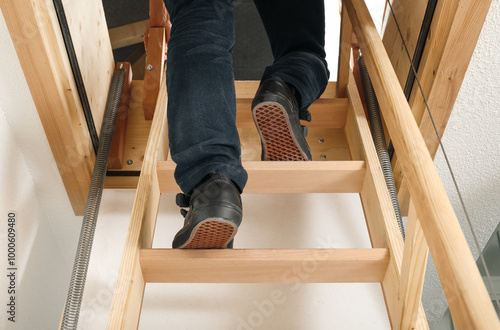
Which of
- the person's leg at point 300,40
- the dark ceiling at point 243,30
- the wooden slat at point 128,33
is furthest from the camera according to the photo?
the dark ceiling at point 243,30

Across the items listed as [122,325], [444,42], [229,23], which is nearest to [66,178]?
[122,325]

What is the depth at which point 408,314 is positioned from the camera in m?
1.01

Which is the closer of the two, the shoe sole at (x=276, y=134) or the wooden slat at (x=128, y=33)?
the shoe sole at (x=276, y=134)

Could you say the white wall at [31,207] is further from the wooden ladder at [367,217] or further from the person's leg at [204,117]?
the person's leg at [204,117]

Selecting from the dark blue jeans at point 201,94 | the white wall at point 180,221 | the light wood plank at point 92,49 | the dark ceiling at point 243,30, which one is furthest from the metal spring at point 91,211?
the dark ceiling at point 243,30

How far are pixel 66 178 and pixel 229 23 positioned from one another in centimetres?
88

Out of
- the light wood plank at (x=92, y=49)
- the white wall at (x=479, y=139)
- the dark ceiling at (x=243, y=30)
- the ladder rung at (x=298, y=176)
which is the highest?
the dark ceiling at (x=243, y=30)

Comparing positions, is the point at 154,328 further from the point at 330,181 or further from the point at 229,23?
the point at 229,23

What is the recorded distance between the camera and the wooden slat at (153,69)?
1.81 meters

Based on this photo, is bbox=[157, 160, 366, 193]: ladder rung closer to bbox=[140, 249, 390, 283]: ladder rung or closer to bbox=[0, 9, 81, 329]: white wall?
bbox=[140, 249, 390, 283]: ladder rung

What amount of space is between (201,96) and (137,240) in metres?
0.40

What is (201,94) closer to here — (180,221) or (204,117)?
(204,117)

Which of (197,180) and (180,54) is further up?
(180,54)

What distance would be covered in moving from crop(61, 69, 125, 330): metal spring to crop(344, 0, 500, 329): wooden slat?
0.84 meters
